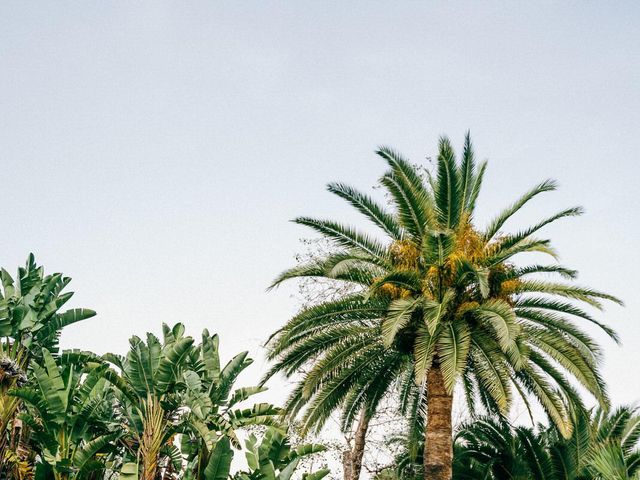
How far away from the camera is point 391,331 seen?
522 inches

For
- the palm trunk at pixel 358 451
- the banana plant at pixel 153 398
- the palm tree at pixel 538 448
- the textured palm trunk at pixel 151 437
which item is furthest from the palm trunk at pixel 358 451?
the textured palm trunk at pixel 151 437

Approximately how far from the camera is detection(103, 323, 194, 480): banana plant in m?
14.4

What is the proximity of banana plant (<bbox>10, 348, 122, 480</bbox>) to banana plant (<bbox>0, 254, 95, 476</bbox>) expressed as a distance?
455 mm

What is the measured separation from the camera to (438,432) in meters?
14.9

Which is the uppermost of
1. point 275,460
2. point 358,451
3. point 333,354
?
point 333,354

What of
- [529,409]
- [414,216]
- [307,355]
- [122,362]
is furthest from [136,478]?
[529,409]

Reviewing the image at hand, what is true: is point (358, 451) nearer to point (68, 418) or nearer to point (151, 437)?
point (151, 437)

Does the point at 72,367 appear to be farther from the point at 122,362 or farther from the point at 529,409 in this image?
the point at 529,409

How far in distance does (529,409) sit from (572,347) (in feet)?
7.91

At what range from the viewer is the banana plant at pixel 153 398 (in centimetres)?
1444

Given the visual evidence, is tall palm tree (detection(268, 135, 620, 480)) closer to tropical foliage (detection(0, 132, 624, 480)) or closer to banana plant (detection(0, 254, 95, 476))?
tropical foliage (detection(0, 132, 624, 480))

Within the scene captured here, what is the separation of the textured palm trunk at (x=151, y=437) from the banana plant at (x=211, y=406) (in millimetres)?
649

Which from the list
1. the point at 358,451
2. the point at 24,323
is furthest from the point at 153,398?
the point at 358,451

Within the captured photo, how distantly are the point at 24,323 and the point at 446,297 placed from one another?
997 centimetres
